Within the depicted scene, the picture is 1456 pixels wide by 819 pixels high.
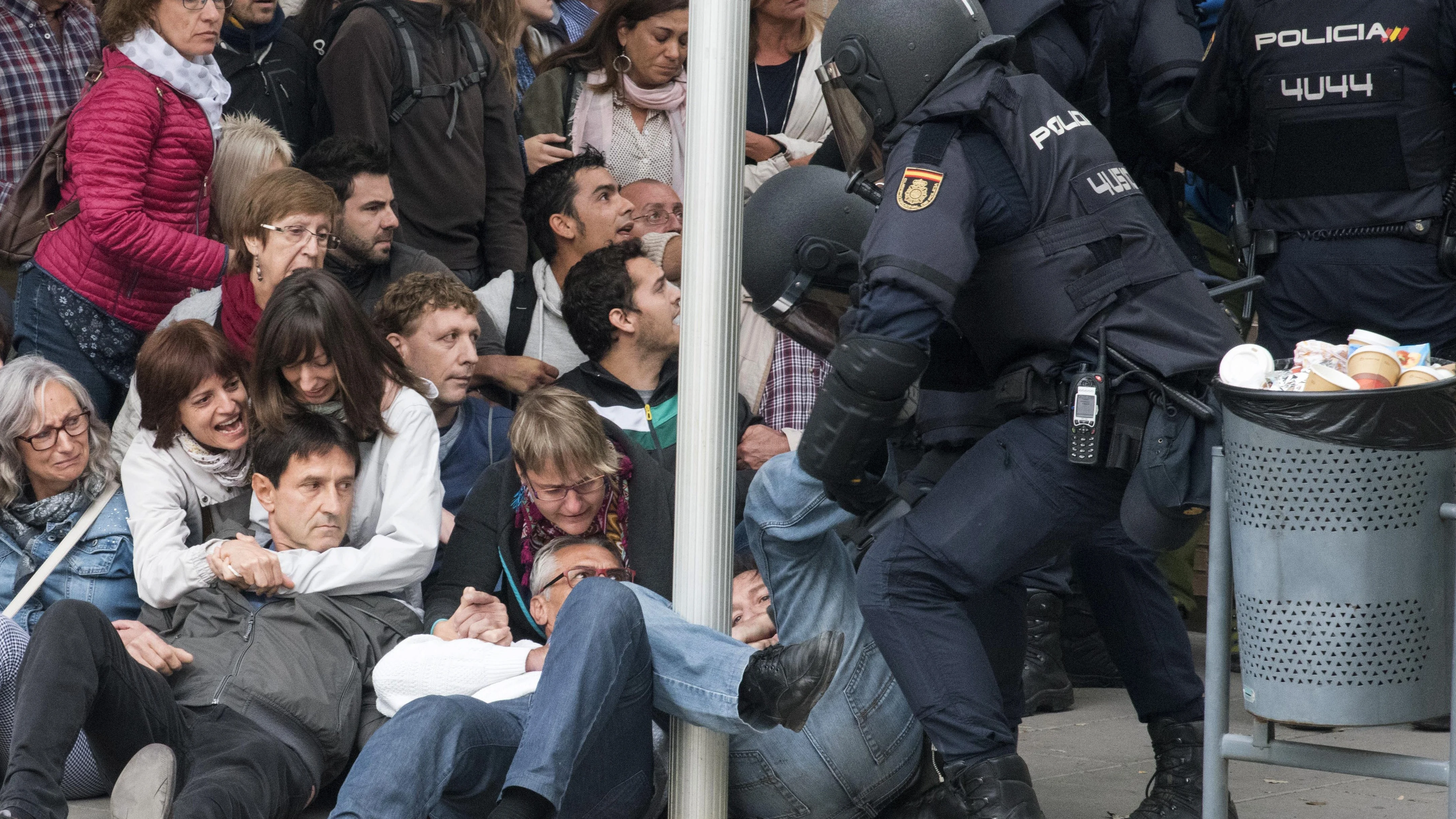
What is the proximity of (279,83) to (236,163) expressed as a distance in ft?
2.12

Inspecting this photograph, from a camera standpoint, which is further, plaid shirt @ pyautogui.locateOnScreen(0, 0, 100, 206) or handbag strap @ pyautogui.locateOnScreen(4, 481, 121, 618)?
plaid shirt @ pyautogui.locateOnScreen(0, 0, 100, 206)

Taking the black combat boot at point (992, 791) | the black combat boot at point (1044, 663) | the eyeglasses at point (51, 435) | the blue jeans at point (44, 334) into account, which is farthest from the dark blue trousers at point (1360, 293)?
the blue jeans at point (44, 334)

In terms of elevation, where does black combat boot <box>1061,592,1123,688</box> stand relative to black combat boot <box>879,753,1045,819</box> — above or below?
below

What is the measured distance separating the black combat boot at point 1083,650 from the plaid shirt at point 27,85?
11.7 ft

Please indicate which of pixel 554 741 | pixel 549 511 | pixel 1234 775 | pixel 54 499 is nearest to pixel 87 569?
pixel 54 499

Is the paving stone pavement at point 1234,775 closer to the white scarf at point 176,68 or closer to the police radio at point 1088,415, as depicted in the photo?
the police radio at point 1088,415

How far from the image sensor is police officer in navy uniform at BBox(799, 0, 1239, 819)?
10.3 feet

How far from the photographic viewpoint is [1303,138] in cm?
453

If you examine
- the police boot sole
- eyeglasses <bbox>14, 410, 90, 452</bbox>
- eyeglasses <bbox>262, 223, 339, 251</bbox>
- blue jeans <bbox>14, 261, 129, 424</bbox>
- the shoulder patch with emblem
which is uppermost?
the shoulder patch with emblem

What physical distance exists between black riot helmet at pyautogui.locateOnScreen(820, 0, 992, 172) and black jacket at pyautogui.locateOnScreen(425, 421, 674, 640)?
1.27 meters

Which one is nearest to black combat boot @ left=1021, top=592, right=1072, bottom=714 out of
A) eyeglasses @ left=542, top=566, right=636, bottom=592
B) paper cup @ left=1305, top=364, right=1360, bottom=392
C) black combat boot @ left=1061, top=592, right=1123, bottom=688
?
black combat boot @ left=1061, top=592, right=1123, bottom=688

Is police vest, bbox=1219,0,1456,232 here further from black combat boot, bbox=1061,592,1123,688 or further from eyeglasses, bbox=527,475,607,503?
eyeglasses, bbox=527,475,607,503

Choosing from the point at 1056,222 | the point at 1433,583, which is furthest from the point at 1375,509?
the point at 1056,222

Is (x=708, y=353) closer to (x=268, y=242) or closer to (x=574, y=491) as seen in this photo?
(x=574, y=491)
